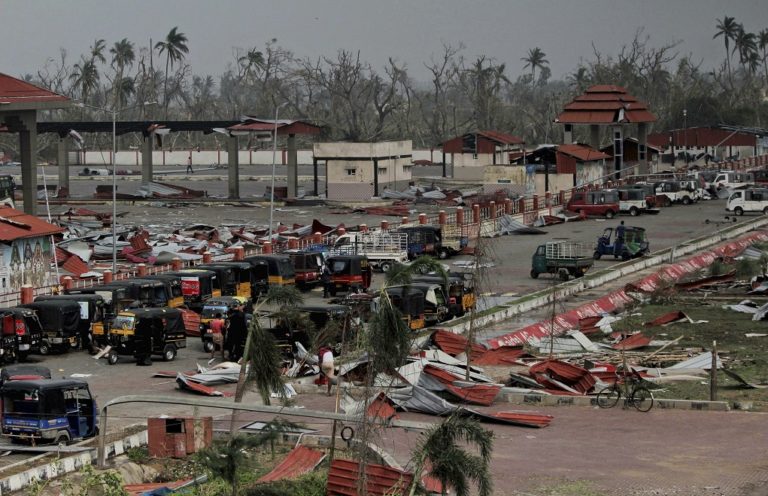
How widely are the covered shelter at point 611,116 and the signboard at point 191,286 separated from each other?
54.7 metres

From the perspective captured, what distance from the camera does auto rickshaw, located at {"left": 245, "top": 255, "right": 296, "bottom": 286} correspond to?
170 ft

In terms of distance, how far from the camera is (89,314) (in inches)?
1607

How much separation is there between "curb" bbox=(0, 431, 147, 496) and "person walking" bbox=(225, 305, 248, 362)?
9.93 metres

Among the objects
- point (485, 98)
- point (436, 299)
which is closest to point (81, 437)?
point (436, 299)

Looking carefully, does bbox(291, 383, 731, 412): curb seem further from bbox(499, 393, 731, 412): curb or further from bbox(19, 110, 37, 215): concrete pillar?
bbox(19, 110, 37, 215): concrete pillar

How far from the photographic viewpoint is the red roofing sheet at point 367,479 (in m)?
22.3

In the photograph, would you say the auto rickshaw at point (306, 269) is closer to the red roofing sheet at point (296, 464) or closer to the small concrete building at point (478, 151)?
the red roofing sheet at point (296, 464)

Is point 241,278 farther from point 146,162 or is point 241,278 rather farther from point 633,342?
point 146,162

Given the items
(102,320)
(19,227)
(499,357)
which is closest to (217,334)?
(102,320)

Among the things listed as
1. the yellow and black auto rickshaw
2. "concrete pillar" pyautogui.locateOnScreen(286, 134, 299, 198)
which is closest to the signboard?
the yellow and black auto rickshaw

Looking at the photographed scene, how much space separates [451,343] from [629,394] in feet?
24.5

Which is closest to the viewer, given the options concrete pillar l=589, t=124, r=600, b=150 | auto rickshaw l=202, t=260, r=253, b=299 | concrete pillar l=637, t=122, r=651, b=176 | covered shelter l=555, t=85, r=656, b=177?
auto rickshaw l=202, t=260, r=253, b=299

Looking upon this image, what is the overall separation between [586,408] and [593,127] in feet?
238

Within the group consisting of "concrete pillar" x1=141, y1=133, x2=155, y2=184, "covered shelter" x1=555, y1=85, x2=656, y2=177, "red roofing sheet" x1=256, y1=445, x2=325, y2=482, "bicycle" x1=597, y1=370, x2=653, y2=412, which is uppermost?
"covered shelter" x1=555, y1=85, x2=656, y2=177
